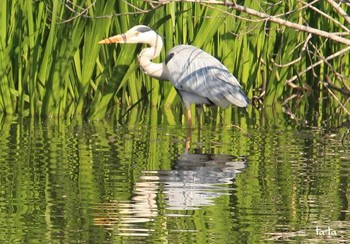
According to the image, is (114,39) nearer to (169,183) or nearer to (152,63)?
(152,63)

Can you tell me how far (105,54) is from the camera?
39.2 feet

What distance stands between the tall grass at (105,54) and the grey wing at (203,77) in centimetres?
43

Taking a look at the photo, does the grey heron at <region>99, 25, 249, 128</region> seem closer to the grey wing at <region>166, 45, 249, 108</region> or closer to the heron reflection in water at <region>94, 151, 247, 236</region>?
the grey wing at <region>166, 45, 249, 108</region>

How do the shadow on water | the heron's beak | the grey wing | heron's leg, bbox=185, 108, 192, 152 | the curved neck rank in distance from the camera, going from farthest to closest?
the curved neck → the heron's beak → the grey wing → heron's leg, bbox=185, 108, 192, 152 → the shadow on water

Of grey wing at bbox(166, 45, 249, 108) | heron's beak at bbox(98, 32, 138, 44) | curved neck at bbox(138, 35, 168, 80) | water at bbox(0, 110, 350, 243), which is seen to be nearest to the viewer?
water at bbox(0, 110, 350, 243)

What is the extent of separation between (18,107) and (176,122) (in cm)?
158

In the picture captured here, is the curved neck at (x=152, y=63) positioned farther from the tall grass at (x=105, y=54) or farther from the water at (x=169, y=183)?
the water at (x=169, y=183)

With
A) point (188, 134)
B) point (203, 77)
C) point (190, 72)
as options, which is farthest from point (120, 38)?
point (188, 134)

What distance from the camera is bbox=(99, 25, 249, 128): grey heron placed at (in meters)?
10.9

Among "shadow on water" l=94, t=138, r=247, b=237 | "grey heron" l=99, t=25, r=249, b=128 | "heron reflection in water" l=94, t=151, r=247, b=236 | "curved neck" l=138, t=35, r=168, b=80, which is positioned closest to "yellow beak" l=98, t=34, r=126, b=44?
"grey heron" l=99, t=25, r=249, b=128

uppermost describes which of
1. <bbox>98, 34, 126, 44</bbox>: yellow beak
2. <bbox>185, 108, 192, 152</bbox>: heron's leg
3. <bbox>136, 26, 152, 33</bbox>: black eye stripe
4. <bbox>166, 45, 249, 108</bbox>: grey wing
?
<bbox>136, 26, 152, 33</bbox>: black eye stripe

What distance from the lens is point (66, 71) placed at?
36.6 ft

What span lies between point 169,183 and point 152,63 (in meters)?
3.60

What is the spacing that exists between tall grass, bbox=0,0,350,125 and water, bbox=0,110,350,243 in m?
0.38
